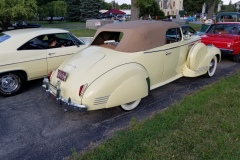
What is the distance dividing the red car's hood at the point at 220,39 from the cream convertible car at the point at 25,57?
562 centimetres

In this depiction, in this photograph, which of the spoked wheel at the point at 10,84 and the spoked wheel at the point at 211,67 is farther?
the spoked wheel at the point at 211,67

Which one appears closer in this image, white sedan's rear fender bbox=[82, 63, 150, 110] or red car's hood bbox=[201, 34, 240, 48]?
white sedan's rear fender bbox=[82, 63, 150, 110]

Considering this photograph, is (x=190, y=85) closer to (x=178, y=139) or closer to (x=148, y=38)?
(x=148, y=38)

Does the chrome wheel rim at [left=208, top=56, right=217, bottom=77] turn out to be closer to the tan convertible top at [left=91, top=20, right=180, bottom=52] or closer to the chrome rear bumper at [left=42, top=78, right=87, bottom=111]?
the tan convertible top at [left=91, top=20, right=180, bottom=52]

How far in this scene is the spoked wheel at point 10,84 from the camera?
496 cm

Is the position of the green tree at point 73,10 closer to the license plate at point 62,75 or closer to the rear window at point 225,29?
the rear window at point 225,29

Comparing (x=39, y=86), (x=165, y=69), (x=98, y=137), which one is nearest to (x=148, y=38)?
(x=165, y=69)

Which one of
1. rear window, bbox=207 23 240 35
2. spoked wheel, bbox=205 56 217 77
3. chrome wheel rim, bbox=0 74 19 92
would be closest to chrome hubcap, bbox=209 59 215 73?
spoked wheel, bbox=205 56 217 77

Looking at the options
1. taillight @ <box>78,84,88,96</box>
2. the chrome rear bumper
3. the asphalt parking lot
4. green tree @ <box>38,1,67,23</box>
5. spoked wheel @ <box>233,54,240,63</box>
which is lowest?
the asphalt parking lot

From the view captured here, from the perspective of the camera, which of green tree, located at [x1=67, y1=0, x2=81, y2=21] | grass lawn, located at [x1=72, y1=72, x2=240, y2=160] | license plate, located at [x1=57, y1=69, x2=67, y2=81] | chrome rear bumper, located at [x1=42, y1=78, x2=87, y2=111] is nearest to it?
grass lawn, located at [x1=72, y1=72, x2=240, y2=160]

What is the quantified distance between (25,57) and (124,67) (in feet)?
8.54

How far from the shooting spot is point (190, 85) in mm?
5863

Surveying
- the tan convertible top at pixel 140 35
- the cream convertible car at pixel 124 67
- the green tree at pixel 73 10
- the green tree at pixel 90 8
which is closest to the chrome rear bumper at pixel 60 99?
the cream convertible car at pixel 124 67

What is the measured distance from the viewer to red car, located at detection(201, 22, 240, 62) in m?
7.86
